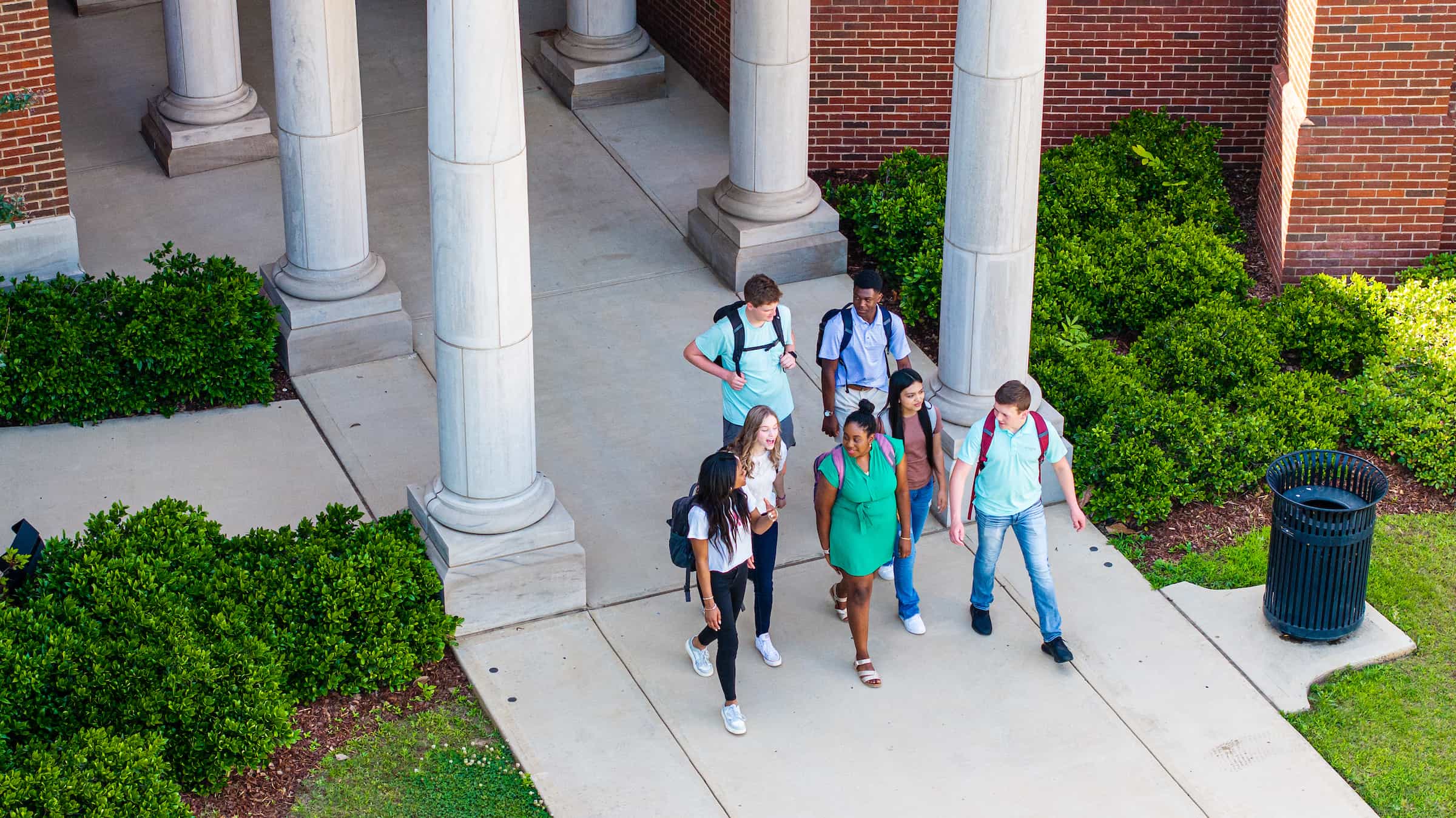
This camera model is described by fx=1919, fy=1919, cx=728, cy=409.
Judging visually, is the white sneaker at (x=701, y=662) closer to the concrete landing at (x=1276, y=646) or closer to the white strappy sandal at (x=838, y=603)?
the white strappy sandal at (x=838, y=603)

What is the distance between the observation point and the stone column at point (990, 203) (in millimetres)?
10023

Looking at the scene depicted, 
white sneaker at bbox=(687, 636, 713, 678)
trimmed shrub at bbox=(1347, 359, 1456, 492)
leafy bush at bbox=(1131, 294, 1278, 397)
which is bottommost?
white sneaker at bbox=(687, 636, 713, 678)

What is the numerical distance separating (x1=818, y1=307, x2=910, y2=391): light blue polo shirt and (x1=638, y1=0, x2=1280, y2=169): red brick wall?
4.84 m

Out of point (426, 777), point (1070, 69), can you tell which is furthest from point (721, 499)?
point (1070, 69)

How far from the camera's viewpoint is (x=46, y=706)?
28.8 ft

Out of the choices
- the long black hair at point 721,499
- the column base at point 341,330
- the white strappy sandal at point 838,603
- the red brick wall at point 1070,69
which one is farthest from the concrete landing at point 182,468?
the red brick wall at point 1070,69

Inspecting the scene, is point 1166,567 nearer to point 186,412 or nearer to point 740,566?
point 740,566

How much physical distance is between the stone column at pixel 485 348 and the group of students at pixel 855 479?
3.10 ft

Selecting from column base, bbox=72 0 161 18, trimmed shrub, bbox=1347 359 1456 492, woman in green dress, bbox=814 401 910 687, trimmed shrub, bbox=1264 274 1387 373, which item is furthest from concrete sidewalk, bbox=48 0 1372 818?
column base, bbox=72 0 161 18

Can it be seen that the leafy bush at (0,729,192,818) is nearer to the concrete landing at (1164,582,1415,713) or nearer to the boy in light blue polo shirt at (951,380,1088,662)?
the boy in light blue polo shirt at (951,380,1088,662)

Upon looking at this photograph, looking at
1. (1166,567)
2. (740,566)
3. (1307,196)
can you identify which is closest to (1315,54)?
(1307,196)

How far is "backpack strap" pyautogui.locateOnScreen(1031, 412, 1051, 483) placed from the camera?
9.51 metres

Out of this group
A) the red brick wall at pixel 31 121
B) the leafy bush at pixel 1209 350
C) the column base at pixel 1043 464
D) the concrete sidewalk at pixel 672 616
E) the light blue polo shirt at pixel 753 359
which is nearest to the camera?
the concrete sidewalk at pixel 672 616

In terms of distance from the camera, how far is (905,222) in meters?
13.8
